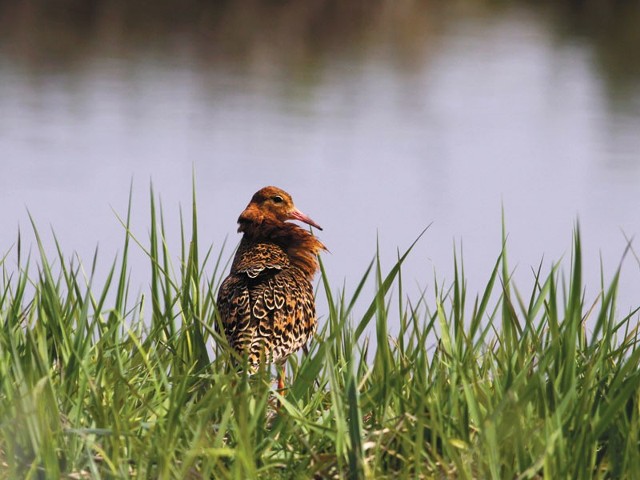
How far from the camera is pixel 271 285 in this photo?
4594 millimetres

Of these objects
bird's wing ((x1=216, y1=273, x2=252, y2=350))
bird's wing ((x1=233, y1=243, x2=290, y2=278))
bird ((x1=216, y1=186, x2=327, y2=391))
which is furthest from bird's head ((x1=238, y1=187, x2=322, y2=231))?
bird's wing ((x1=216, y1=273, x2=252, y2=350))

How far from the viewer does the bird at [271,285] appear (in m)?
4.44

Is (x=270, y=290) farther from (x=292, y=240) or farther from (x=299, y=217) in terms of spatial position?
(x=299, y=217)

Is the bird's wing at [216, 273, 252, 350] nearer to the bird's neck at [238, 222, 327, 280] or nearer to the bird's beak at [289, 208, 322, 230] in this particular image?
the bird's neck at [238, 222, 327, 280]

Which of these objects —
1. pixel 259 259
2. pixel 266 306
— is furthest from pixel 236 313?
pixel 259 259

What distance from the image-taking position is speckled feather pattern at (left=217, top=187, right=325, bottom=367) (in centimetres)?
444

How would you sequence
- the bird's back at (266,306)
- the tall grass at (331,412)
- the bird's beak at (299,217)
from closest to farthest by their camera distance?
the tall grass at (331,412) → the bird's back at (266,306) → the bird's beak at (299,217)

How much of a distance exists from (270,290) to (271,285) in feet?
0.13

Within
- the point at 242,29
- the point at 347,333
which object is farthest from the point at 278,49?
the point at 347,333

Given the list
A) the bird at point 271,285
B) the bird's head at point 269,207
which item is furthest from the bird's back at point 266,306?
the bird's head at point 269,207

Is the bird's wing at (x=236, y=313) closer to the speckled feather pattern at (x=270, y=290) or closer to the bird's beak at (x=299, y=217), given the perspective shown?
the speckled feather pattern at (x=270, y=290)

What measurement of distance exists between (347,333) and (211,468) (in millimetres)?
1268

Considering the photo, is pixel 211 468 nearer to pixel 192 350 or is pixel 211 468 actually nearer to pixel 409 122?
pixel 192 350

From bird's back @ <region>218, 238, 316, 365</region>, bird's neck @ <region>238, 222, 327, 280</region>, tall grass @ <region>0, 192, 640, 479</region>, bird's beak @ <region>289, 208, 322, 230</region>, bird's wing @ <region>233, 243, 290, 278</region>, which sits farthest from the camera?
bird's beak @ <region>289, 208, 322, 230</region>
